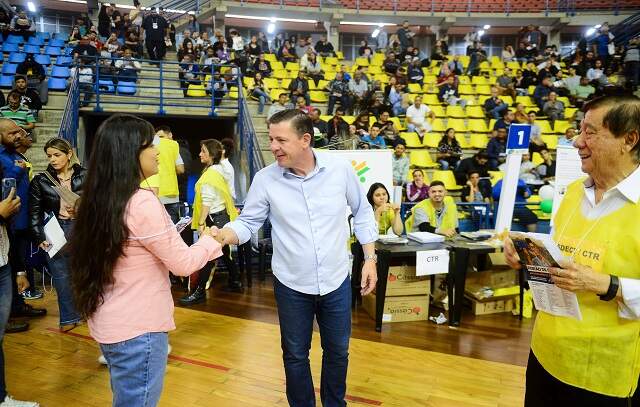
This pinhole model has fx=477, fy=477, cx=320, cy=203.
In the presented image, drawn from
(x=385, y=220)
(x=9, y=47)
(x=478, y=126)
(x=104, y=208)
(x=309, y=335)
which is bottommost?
(x=309, y=335)

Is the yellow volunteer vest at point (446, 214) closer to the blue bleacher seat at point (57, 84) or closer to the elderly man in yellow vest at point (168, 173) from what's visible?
the elderly man in yellow vest at point (168, 173)

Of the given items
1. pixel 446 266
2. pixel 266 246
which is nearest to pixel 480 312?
pixel 446 266

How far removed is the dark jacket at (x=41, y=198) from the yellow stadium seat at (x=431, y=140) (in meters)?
7.04

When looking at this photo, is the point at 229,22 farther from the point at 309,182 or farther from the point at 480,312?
the point at 309,182

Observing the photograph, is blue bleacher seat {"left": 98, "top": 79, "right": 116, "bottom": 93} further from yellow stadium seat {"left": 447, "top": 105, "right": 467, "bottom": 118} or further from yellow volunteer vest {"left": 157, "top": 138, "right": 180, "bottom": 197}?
yellow stadium seat {"left": 447, "top": 105, "right": 467, "bottom": 118}

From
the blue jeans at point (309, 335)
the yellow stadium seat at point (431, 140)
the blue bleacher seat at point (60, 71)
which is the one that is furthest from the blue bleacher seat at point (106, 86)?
the blue jeans at point (309, 335)

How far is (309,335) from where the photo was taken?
222 cm

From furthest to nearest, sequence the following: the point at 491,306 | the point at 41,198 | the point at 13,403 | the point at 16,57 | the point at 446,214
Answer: the point at 16,57, the point at 446,214, the point at 491,306, the point at 41,198, the point at 13,403

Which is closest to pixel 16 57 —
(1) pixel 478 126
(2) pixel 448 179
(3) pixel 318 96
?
(3) pixel 318 96

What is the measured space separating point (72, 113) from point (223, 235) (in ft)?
21.9

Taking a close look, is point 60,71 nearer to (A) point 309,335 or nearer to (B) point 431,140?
(B) point 431,140

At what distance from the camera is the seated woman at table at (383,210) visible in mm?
4574

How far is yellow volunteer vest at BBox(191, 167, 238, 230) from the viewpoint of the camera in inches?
182

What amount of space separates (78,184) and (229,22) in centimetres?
1643
